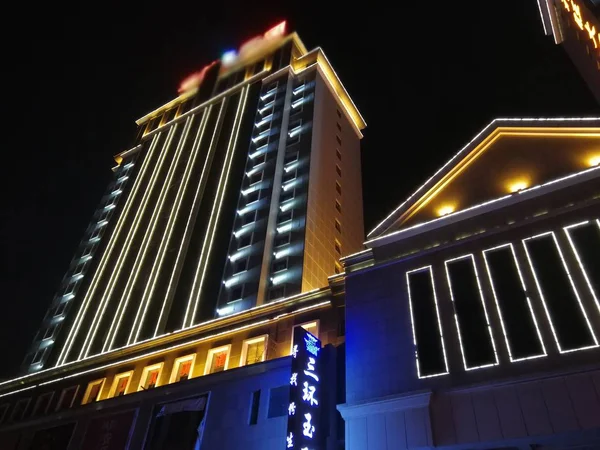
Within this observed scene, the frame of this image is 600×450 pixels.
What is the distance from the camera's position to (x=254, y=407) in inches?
783

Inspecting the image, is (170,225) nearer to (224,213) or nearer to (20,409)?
(224,213)

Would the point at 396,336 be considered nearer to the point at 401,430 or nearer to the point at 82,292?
the point at 401,430

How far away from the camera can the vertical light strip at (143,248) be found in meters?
37.3

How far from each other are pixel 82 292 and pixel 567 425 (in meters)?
41.2

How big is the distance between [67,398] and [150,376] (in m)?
6.27

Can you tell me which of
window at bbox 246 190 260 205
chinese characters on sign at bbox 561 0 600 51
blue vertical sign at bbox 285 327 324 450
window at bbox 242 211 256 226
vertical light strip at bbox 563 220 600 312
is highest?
window at bbox 246 190 260 205

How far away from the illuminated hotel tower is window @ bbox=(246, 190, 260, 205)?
13 centimetres

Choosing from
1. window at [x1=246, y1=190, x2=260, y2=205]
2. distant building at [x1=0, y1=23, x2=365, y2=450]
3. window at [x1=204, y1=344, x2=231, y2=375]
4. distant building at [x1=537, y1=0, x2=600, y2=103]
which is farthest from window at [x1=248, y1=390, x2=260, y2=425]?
window at [x1=246, y1=190, x2=260, y2=205]

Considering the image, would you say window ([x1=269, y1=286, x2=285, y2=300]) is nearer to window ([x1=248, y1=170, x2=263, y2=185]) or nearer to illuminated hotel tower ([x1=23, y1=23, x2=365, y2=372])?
illuminated hotel tower ([x1=23, y1=23, x2=365, y2=372])

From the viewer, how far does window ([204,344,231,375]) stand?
23.6 metres

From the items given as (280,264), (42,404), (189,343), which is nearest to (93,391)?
(42,404)

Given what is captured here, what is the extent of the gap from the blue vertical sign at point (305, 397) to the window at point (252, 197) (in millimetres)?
25267

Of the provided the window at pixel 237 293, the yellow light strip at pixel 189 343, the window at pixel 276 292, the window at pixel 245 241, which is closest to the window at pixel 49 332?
the yellow light strip at pixel 189 343

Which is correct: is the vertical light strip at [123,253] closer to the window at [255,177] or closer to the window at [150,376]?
the window at [255,177]
